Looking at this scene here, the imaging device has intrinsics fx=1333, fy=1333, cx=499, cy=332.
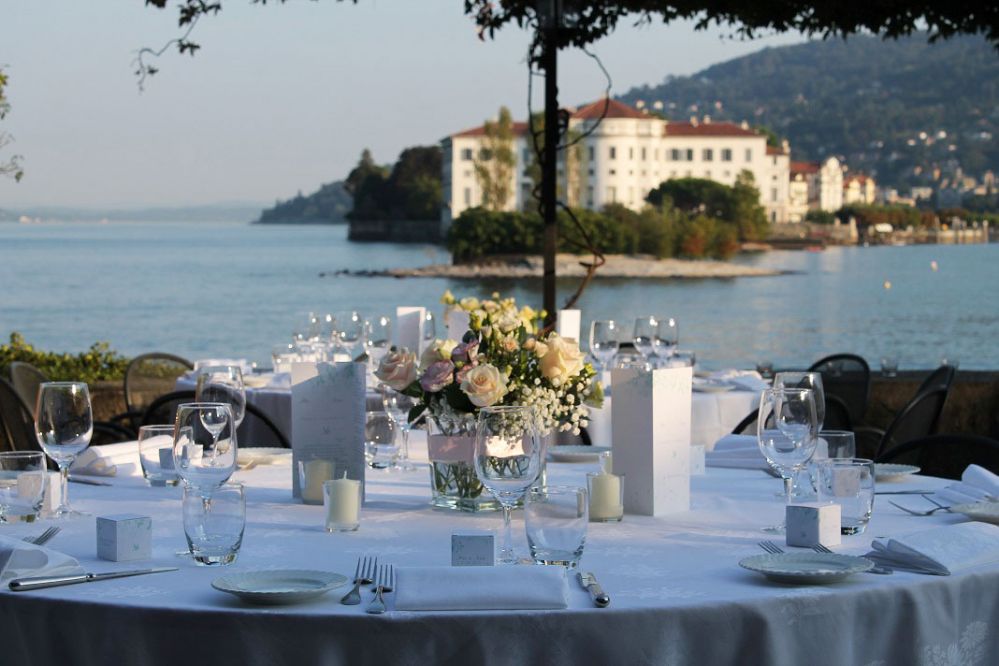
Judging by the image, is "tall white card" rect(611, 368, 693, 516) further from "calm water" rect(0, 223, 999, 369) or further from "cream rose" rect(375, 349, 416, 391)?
"calm water" rect(0, 223, 999, 369)

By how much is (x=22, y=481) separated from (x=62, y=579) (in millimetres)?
423

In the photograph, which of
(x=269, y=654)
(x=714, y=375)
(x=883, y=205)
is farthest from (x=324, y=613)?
(x=883, y=205)

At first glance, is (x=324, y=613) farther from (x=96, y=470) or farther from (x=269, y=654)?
(x=96, y=470)

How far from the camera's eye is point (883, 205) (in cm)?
10188

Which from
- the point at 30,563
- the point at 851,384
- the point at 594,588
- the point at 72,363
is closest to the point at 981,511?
the point at 594,588

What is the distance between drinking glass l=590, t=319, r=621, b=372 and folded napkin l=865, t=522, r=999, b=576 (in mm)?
2332

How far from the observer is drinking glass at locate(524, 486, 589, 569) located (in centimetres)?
165

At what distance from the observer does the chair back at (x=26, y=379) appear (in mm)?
4203

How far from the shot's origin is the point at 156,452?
2.25m

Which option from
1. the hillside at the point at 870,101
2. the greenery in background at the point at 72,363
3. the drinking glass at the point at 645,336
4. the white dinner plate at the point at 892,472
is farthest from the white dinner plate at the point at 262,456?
the hillside at the point at 870,101

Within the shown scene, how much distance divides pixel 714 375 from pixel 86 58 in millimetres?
41565

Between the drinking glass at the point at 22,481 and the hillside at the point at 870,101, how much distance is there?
8298 centimetres

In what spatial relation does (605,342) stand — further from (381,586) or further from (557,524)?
(381,586)

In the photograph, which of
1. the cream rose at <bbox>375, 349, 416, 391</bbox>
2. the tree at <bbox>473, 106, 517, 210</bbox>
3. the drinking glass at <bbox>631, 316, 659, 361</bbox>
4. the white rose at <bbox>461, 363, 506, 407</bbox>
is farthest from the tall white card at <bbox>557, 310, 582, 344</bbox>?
the tree at <bbox>473, 106, 517, 210</bbox>
